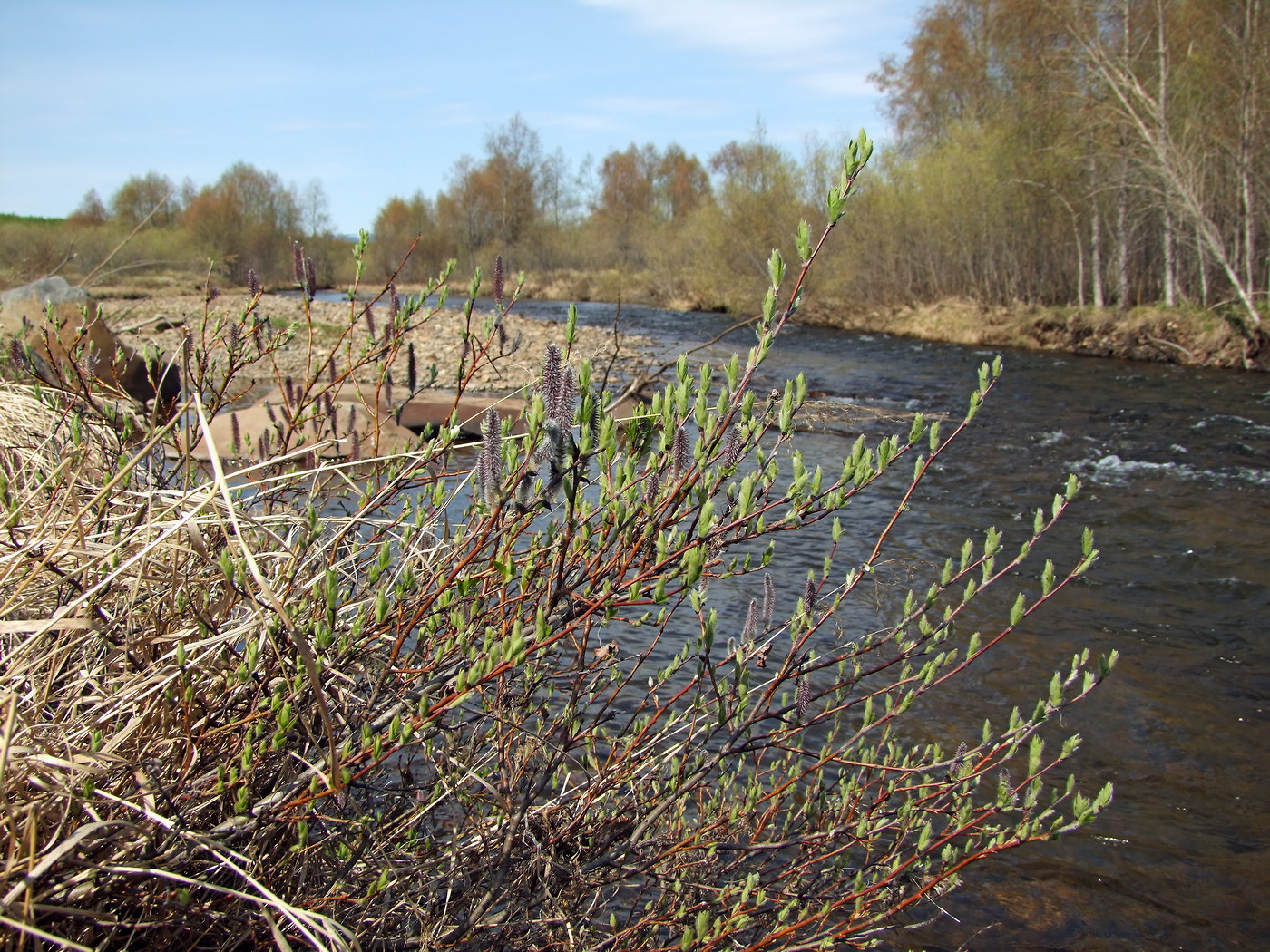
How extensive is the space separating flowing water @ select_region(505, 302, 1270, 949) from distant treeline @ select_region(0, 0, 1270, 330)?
181 inches

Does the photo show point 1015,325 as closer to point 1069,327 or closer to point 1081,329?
point 1069,327

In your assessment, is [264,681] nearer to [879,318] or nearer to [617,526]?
[617,526]

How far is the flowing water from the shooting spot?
13.0 feet

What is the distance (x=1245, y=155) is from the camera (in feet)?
66.1

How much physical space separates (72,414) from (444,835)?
1.97 metres

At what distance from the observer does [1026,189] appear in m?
27.2

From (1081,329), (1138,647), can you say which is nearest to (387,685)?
(1138,647)

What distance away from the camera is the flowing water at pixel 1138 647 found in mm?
3951

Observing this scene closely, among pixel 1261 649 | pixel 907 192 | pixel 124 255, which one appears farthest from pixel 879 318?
pixel 124 255

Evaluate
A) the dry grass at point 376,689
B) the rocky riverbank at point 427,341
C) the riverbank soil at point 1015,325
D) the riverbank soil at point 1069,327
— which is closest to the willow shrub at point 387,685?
the dry grass at point 376,689

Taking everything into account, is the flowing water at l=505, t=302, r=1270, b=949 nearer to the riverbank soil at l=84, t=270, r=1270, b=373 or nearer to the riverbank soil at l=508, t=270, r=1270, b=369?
the riverbank soil at l=508, t=270, r=1270, b=369

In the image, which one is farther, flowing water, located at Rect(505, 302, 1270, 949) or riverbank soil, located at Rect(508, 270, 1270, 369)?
riverbank soil, located at Rect(508, 270, 1270, 369)

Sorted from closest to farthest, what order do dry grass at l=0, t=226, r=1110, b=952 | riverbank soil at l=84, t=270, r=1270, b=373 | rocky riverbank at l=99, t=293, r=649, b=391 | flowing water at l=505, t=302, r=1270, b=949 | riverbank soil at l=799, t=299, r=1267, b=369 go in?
dry grass at l=0, t=226, r=1110, b=952 < flowing water at l=505, t=302, r=1270, b=949 < rocky riverbank at l=99, t=293, r=649, b=391 < riverbank soil at l=84, t=270, r=1270, b=373 < riverbank soil at l=799, t=299, r=1267, b=369

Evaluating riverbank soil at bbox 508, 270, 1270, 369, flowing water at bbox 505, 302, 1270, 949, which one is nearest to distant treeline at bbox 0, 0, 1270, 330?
riverbank soil at bbox 508, 270, 1270, 369
